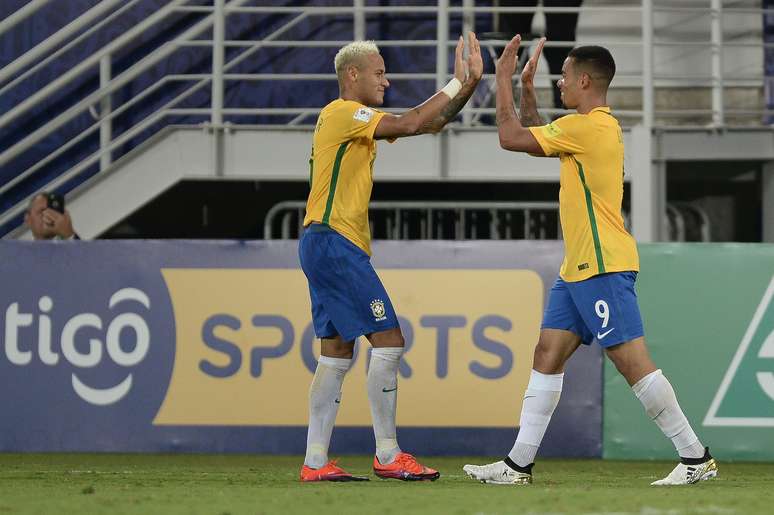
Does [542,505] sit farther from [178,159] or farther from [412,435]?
[178,159]

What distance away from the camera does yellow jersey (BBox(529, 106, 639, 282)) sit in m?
6.57

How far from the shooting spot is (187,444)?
30.1 feet

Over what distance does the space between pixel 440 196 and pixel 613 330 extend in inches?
295

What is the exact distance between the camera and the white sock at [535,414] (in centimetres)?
669

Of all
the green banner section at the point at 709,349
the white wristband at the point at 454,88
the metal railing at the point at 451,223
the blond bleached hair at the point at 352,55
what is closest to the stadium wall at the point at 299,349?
the green banner section at the point at 709,349

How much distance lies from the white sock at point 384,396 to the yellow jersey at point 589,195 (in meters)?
0.88

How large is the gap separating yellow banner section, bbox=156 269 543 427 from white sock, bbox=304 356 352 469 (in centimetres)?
213

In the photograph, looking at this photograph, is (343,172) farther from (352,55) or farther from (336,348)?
(336,348)

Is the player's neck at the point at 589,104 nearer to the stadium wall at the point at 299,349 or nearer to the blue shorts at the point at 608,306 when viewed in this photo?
the blue shorts at the point at 608,306

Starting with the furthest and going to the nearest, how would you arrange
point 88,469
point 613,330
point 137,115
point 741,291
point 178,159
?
point 137,115 < point 178,159 < point 741,291 < point 88,469 < point 613,330

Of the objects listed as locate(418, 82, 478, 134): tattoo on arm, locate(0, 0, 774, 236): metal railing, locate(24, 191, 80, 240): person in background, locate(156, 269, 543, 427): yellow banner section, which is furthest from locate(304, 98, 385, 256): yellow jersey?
locate(0, 0, 774, 236): metal railing

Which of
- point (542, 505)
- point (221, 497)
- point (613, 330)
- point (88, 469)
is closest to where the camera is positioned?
point (542, 505)

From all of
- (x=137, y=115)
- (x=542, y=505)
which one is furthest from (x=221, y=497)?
(x=137, y=115)

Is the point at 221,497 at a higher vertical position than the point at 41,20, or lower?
lower
